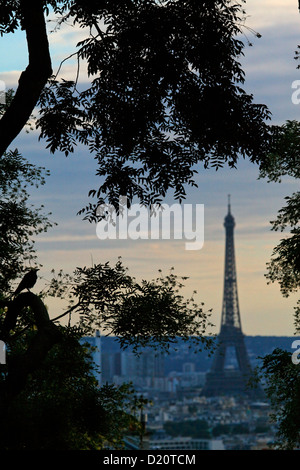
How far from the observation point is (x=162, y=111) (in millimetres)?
18062

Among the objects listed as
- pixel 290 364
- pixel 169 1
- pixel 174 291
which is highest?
pixel 169 1

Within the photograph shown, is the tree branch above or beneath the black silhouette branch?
above

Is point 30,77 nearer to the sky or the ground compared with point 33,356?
nearer to the sky

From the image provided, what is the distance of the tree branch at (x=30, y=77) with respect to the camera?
48.8 feet

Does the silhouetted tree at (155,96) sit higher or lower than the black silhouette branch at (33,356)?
higher

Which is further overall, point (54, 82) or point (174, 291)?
point (174, 291)

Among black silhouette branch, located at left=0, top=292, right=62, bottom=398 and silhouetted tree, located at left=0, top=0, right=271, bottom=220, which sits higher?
silhouetted tree, located at left=0, top=0, right=271, bottom=220

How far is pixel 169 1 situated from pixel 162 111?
2.12 meters

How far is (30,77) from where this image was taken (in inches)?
592

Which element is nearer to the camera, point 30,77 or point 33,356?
point 33,356

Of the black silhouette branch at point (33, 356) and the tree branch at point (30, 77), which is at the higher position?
the tree branch at point (30, 77)

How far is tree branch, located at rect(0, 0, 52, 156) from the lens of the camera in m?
14.9
